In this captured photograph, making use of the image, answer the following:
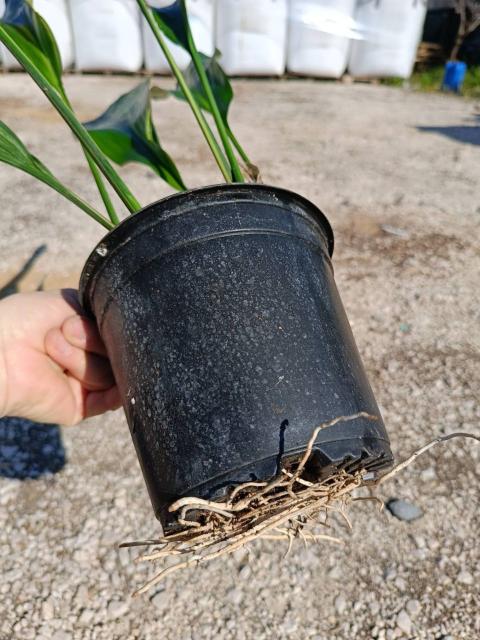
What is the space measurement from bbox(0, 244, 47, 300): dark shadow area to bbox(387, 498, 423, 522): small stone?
133cm

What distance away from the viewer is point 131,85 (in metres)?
5.09

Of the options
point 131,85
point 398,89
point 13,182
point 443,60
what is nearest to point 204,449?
point 13,182

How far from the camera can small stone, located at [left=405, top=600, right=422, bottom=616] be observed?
1028mm

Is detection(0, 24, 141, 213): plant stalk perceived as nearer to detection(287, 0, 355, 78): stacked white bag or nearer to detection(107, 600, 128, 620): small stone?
detection(107, 600, 128, 620): small stone

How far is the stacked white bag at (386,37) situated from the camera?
17.8 feet

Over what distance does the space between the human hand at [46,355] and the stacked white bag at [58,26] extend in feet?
Answer: 15.9

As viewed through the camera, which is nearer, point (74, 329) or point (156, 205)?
point (156, 205)

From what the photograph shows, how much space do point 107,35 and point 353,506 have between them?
5228 mm

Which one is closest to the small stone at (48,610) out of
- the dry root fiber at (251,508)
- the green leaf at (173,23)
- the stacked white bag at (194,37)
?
the dry root fiber at (251,508)

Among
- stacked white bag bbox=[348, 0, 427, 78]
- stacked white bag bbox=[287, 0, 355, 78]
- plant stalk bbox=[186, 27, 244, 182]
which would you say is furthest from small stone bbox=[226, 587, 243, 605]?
stacked white bag bbox=[348, 0, 427, 78]

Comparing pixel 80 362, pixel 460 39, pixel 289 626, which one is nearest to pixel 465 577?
pixel 289 626

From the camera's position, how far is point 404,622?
3.32 ft

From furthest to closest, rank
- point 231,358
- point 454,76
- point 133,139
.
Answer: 1. point 454,76
2. point 133,139
3. point 231,358

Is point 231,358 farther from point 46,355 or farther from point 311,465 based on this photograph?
point 46,355
